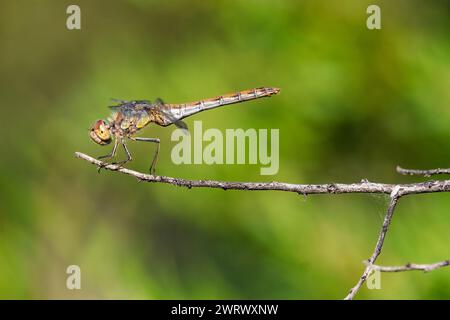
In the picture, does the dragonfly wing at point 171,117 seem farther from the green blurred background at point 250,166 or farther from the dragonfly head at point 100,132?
the green blurred background at point 250,166

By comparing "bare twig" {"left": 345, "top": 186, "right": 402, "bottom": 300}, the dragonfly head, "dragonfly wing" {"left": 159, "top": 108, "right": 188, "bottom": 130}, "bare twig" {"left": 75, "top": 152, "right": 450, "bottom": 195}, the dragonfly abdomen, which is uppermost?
the dragonfly abdomen

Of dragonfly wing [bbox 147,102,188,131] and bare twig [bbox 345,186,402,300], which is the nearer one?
bare twig [bbox 345,186,402,300]

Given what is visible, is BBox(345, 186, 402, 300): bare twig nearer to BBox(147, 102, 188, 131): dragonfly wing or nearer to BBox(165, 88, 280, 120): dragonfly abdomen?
BBox(165, 88, 280, 120): dragonfly abdomen

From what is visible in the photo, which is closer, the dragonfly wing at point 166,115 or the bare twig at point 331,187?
the bare twig at point 331,187

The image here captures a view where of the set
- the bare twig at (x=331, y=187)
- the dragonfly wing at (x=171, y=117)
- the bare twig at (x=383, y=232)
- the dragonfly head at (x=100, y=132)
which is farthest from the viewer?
the dragonfly wing at (x=171, y=117)

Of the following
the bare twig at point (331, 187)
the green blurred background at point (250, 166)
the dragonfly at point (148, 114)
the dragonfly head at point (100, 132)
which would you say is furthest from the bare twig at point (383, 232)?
the green blurred background at point (250, 166)

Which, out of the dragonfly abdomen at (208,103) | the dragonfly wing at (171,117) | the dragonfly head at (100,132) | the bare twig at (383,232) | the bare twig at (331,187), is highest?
the dragonfly abdomen at (208,103)

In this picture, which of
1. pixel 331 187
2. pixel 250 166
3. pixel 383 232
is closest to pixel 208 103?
pixel 250 166

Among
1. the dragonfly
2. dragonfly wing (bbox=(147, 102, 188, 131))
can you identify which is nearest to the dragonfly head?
the dragonfly
